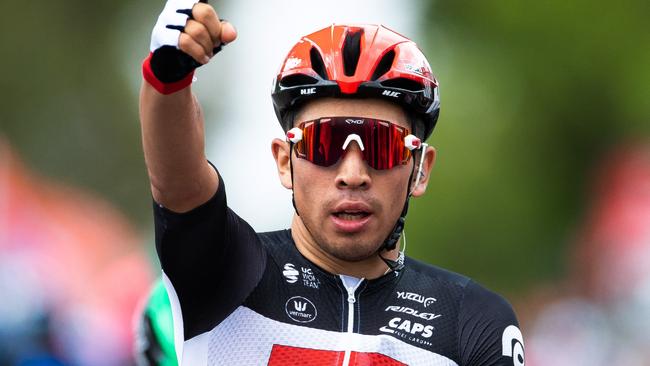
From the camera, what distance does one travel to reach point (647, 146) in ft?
47.8

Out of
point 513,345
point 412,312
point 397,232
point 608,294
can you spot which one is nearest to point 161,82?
point 397,232

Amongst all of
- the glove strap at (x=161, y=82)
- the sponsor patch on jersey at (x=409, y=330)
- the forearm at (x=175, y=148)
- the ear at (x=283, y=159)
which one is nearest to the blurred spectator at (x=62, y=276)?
the ear at (x=283, y=159)

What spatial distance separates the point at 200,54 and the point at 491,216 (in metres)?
11.1

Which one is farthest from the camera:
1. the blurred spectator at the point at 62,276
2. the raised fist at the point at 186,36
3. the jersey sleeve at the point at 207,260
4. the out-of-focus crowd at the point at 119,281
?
the out-of-focus crowd at the point at 119,281

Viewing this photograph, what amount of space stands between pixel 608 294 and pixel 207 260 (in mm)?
9595

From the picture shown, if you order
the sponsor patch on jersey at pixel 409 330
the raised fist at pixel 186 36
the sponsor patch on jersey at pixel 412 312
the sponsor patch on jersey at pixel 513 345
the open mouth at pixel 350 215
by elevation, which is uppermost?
the raised fist at pixel 186 36

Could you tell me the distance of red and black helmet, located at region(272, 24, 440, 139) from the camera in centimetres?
449

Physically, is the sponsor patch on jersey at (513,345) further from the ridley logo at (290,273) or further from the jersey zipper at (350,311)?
the ridley logo at (290,273)

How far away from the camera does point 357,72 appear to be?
4.52 m

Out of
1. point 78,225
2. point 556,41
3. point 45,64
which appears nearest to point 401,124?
point 78,225

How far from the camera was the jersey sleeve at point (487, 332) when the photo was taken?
4.41 meters

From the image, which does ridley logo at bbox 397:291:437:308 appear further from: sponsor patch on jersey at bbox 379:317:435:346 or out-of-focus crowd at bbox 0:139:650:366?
out-of-focus crowd at bbox 0:139:650:366

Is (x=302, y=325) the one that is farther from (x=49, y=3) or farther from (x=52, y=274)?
(x=49, y=3)

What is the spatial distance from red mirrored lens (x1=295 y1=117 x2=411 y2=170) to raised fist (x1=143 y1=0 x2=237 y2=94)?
910mm
